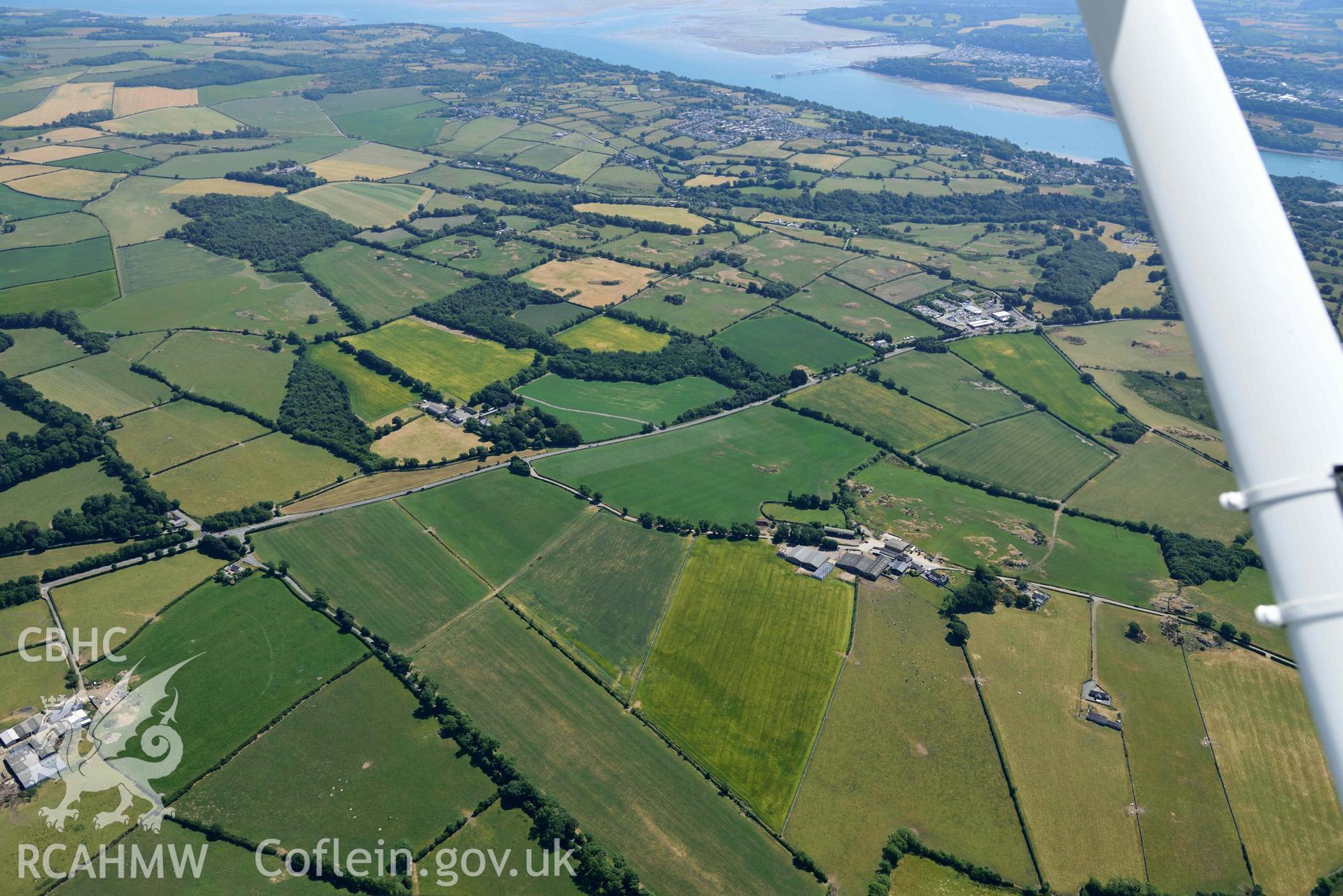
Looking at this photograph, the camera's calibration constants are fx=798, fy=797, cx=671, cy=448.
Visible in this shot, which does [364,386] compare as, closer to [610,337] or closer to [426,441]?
[426,441]

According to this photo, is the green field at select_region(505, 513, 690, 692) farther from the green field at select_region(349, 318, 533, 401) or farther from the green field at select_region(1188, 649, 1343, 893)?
the green field at select_region(1188, 649, 1343, 893)

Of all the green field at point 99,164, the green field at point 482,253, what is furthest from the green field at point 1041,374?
the green field at point 99,164

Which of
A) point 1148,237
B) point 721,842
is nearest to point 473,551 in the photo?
point 721,842

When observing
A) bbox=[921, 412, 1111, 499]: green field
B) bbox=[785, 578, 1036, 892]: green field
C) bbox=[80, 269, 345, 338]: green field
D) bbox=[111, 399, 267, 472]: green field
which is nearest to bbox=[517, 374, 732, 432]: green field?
bbox=[921, 412, 1111, 499]: green field

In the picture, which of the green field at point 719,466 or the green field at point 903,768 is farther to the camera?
the green field at point 719,466

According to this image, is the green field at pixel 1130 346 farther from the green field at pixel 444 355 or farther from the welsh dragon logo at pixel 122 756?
the welsh dragon logo at pixel 122 756

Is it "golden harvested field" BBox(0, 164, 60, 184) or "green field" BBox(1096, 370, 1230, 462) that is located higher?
"golden harvested field" BBox(0, 164, 60, 184)

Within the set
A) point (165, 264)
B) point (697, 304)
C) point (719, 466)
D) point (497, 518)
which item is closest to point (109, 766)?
point (497, 518)
